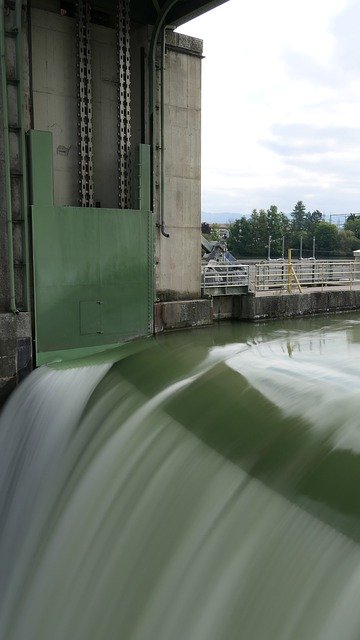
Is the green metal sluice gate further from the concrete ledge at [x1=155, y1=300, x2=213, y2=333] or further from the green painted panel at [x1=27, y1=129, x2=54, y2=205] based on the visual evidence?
the concrete ledge at [x1=155, y1=300, x2=213, y2=333]

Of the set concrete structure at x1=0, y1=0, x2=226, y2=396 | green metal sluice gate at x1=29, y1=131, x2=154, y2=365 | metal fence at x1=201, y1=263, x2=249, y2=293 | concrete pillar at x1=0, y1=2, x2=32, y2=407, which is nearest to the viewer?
concrete pillar at x1=0, y1=2, x2=32, y2=407

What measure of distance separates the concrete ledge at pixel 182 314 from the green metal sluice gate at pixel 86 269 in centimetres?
40

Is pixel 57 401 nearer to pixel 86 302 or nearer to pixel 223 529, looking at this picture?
pixel 86 302

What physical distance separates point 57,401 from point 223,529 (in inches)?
196

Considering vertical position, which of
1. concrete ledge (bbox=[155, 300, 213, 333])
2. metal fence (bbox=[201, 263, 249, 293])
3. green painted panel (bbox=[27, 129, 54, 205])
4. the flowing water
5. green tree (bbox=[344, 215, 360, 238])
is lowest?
the flowing water

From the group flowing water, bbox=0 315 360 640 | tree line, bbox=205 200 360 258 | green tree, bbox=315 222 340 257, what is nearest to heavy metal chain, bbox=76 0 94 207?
flowing water, bbox=0 315 360 640

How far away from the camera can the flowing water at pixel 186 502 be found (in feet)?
15.3

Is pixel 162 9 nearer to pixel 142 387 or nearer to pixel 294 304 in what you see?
pixel 294 304

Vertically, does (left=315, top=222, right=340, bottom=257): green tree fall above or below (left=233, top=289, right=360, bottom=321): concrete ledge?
above

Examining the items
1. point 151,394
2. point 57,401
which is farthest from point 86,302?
point 151,394

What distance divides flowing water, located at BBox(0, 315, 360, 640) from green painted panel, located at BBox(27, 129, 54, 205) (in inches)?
148

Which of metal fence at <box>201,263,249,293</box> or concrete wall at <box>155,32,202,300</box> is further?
metal fence at <box>201,263,249,293</box>

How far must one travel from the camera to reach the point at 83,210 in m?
12.0

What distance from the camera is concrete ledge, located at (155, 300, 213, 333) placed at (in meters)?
13.8
